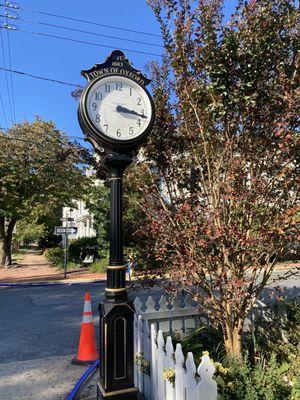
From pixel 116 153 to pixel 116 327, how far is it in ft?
4.96

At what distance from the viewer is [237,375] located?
3105 mm

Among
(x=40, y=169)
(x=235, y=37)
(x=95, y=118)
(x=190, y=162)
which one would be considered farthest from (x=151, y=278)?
(x=40, y=169)

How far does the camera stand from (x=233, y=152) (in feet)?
12.0

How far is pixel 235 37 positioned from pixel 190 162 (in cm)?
129

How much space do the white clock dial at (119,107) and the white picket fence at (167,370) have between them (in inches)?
72.0

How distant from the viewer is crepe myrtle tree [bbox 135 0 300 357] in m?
3.28

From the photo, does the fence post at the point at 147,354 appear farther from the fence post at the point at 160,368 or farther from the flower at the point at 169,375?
the flower at the point at 169,375

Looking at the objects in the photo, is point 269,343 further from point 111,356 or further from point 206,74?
point 206,74

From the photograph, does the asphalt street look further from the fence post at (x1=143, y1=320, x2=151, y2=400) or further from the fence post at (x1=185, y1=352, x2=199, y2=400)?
the fence post at (x1=185, y1=352, x2=199, y2=400)

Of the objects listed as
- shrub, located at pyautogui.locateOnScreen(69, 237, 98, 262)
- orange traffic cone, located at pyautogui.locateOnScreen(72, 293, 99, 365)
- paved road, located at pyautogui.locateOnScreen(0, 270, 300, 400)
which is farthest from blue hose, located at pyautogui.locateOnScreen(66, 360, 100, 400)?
shrub, located at pyautogui.locateOnScreen(69, 237, 98, 262)

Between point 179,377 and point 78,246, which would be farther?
point 78,246

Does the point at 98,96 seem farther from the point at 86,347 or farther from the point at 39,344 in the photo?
the point at 39,344

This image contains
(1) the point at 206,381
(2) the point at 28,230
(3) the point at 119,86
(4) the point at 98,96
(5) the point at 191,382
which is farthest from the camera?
(2) the point at 28,230

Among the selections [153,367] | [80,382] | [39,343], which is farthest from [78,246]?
[153,367]
